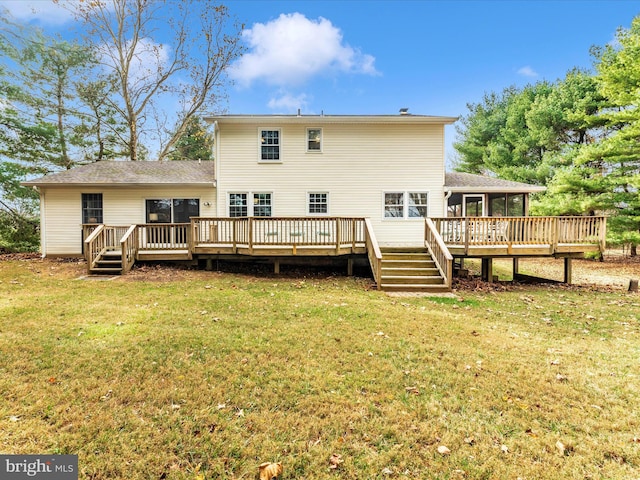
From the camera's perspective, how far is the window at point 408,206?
13.1 meters

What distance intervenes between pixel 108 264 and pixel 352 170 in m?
9.91

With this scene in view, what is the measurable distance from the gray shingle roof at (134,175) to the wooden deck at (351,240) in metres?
2.47

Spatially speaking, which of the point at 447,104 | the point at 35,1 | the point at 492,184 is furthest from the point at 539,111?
the point at 35,1

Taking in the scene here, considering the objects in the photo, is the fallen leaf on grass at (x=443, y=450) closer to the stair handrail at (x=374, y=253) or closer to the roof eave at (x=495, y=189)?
the stair handrail at (x=374, y=253)

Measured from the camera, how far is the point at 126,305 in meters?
6.62

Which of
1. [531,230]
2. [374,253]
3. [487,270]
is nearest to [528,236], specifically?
[531,230]

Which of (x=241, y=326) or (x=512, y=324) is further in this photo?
(x=512, y=324)

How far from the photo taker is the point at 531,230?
1039 cm

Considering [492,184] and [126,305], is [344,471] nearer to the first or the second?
[126,305]

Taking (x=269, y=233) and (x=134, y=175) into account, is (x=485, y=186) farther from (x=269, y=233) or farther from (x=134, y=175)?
(x=134, y=175)

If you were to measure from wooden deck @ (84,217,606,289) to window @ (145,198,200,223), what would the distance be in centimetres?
214

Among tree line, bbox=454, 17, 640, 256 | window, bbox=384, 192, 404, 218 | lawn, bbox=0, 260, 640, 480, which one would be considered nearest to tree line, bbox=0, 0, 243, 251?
window, bbox=384, 192, 404, 218

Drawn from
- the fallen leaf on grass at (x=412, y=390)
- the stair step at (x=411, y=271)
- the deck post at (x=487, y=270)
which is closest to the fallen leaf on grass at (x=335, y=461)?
the fallen leaf on grass at (x=412, y=390)

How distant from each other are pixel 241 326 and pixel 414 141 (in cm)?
1100
